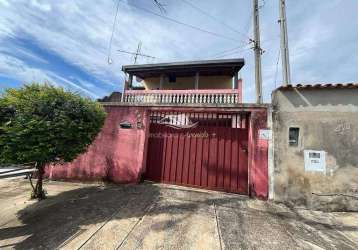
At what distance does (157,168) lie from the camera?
6.96 metres

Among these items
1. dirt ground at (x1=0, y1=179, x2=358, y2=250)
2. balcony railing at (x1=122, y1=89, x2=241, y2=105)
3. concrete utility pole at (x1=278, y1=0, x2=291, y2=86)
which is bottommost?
dirt ground at (x1=0, y1=179, x2=358, y2=250)

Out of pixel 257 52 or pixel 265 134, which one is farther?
pixel 257 52

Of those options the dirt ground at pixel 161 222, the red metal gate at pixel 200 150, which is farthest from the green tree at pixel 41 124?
the red metal gate at pixel 200 150

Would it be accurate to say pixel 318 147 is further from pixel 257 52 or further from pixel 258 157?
pixel 257 52

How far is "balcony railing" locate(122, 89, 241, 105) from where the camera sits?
907 cm

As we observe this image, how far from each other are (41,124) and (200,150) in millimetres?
4337

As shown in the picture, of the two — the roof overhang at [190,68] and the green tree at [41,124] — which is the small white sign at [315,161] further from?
the roof overhang at [190,68]

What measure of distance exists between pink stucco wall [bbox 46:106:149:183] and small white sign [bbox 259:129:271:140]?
11.6ft

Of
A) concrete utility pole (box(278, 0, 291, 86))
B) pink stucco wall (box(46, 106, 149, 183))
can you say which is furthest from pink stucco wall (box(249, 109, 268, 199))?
pink stucco wall (box(46, 106, 149, 183))

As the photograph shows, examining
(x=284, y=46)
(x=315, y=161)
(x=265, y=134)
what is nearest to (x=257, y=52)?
(x=284, y=46)

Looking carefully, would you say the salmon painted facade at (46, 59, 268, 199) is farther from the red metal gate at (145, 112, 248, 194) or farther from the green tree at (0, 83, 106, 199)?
the green tree at (0, 83, 106, 199)

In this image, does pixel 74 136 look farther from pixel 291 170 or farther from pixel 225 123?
pixel 291 170

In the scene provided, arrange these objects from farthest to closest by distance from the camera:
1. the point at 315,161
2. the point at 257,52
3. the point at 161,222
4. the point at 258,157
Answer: the point at 257,52, the point at 258,157, the point at 315,161, the point at 161,222

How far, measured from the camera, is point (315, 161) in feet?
17.6
